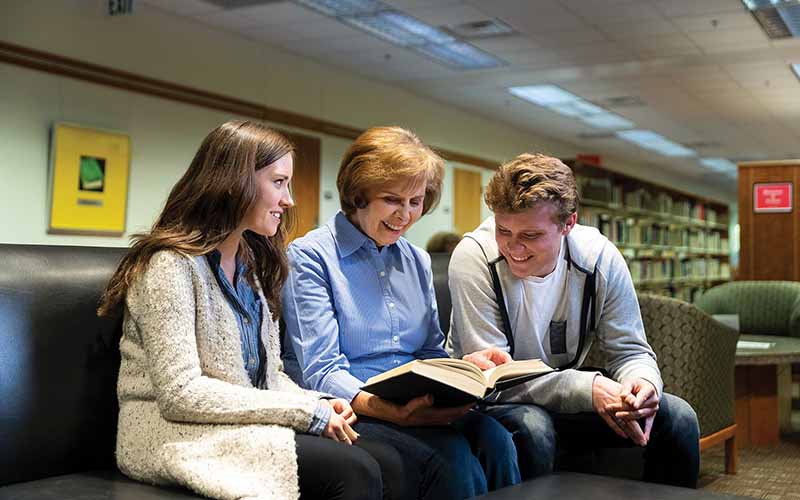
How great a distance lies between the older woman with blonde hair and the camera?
1.97m

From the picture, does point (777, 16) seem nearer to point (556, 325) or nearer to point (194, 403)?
point (556, 325)

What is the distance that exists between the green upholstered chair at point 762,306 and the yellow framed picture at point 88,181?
444cm

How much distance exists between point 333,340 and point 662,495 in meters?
0.86

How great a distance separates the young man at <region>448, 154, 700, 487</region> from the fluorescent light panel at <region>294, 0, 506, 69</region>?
4.45m

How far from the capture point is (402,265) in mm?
2373

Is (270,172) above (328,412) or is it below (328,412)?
above

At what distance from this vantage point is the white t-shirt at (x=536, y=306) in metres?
2.30

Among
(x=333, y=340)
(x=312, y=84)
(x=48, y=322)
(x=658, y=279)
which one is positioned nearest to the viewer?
(x=48, y=322)

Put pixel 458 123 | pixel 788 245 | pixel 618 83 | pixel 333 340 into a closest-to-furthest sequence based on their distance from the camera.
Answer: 1. pixel 333 340
2. pixel 788 245
3. pixel 618 83
4. pixel 458 123

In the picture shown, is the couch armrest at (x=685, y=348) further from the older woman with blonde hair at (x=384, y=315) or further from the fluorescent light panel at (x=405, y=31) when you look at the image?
the fluorescent light panel at (x=405, y=31)

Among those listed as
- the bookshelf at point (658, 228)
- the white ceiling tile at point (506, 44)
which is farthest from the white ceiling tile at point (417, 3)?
the bookshelf at point (658, 228)

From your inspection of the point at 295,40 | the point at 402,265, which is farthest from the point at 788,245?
the point at 402,265

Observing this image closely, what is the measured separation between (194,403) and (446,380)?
20.3 inches

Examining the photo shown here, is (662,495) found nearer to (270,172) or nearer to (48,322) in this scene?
(270,172)
